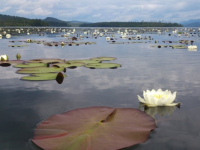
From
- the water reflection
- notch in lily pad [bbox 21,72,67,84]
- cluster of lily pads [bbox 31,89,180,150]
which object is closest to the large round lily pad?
cluster of lily pads [bbox 31,89,180,150]

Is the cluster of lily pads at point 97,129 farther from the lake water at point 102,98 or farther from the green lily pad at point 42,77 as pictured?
the green lily pad at point 42,77

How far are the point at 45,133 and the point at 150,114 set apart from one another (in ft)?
2.90

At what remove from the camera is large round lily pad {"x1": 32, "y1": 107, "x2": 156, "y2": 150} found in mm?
1495

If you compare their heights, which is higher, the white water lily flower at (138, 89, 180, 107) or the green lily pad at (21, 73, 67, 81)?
the white water lily flower at (138, 89, 180, 107)

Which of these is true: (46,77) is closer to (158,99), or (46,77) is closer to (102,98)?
(102,98)

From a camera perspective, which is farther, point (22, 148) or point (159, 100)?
point (159, 100)

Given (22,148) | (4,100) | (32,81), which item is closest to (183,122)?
(22,148)

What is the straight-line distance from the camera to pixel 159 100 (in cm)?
222

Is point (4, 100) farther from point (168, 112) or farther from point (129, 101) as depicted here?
point (168, 112)

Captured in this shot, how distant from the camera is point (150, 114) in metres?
2.13

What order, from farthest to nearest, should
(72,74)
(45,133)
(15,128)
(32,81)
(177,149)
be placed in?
(72,74)
(32,81)
(15,128)
(45,133)
(177,149)

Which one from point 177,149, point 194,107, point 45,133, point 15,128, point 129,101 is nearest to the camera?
point 177,149

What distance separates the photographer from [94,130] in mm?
1679

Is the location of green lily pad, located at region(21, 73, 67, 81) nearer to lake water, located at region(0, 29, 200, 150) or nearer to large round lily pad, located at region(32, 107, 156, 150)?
lake water, located at region(0, 29, 200, 150)
